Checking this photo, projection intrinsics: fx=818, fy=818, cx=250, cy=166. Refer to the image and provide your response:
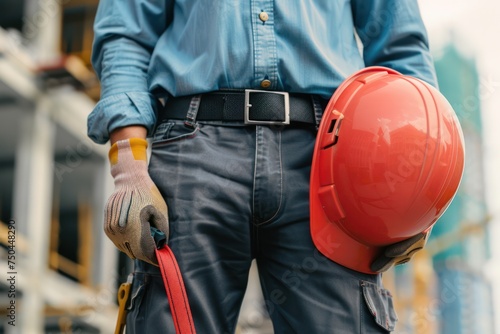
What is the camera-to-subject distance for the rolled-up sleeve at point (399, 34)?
168 cm

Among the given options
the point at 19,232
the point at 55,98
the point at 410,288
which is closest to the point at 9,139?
the point at 55,98

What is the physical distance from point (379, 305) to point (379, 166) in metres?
0.27

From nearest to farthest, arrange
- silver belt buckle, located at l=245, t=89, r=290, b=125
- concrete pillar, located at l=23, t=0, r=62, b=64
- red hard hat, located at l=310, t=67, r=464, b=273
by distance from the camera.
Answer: red hard hat, located at l=310, t=67, r=464, b=273 → silver belt buckle, located at l=245, t=89, r=290, b=125 → concrete pillar, located at l=23, t=0, r=62, b=64

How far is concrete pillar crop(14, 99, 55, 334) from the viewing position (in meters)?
8.94

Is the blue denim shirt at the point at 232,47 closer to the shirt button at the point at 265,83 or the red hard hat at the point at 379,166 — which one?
the shirt button at the point at 265,83

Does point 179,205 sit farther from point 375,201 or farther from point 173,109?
point 375,201

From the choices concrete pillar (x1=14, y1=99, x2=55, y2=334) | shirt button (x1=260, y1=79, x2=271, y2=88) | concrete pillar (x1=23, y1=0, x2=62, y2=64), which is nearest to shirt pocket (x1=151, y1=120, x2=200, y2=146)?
shirt button (x1=260, y1=79, x2=271, y2=88)

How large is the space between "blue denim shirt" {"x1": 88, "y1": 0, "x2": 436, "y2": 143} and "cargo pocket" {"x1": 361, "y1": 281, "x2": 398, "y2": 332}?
370 mm

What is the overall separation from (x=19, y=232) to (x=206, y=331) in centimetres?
816

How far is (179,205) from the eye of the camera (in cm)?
145

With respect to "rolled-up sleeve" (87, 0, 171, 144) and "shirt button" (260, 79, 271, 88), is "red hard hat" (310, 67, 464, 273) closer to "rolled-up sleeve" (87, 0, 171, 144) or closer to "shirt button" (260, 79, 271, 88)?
"shirt button" (260, 79, 271, 88)

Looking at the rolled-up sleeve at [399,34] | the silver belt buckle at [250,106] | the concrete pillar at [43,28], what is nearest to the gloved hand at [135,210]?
the silver belt buckle at [250,106]

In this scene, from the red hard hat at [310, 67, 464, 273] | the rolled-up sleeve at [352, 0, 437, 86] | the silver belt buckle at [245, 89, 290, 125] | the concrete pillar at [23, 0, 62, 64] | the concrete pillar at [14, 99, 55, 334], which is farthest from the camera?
the concrete pillar at [23, 0, 62, 64]

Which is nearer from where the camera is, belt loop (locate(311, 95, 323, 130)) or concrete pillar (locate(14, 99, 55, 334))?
belt loop (locate(311, 95, 323, 130))
